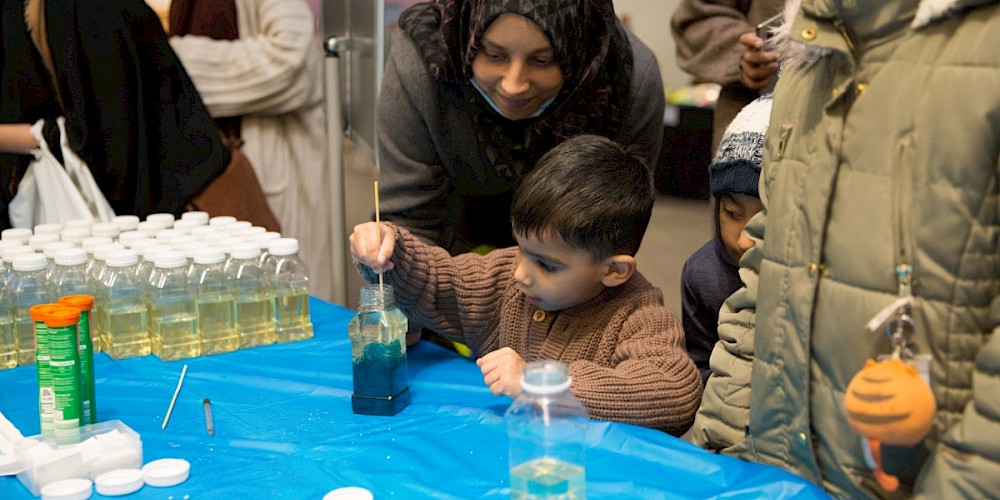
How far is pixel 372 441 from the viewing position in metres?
1.59

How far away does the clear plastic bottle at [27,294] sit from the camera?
213cm

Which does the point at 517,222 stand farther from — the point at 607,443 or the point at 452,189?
the point at 452,189

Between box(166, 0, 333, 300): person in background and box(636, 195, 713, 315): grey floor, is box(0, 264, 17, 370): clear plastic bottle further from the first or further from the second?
box(636, 195, 713, 315): grey floor

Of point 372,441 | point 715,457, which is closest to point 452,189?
point 372,441

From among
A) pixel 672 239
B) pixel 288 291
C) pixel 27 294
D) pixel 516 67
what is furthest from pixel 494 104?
pixel 672 239

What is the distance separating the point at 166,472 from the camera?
1.46 meters

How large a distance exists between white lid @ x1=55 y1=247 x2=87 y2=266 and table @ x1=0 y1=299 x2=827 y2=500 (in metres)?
0.22

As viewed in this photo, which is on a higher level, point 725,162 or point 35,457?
point 725,162

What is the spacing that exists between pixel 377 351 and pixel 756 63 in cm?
133

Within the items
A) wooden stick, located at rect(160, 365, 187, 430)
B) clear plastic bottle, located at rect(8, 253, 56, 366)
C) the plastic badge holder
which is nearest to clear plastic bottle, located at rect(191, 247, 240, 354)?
wooden stick, located at rect(160, 365, 187, 430)

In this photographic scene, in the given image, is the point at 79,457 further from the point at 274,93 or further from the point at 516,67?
the point at 274,93

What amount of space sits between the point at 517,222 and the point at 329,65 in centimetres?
170

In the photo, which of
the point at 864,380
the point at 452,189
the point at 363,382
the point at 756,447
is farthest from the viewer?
the point at 452,189

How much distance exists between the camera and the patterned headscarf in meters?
2.13
